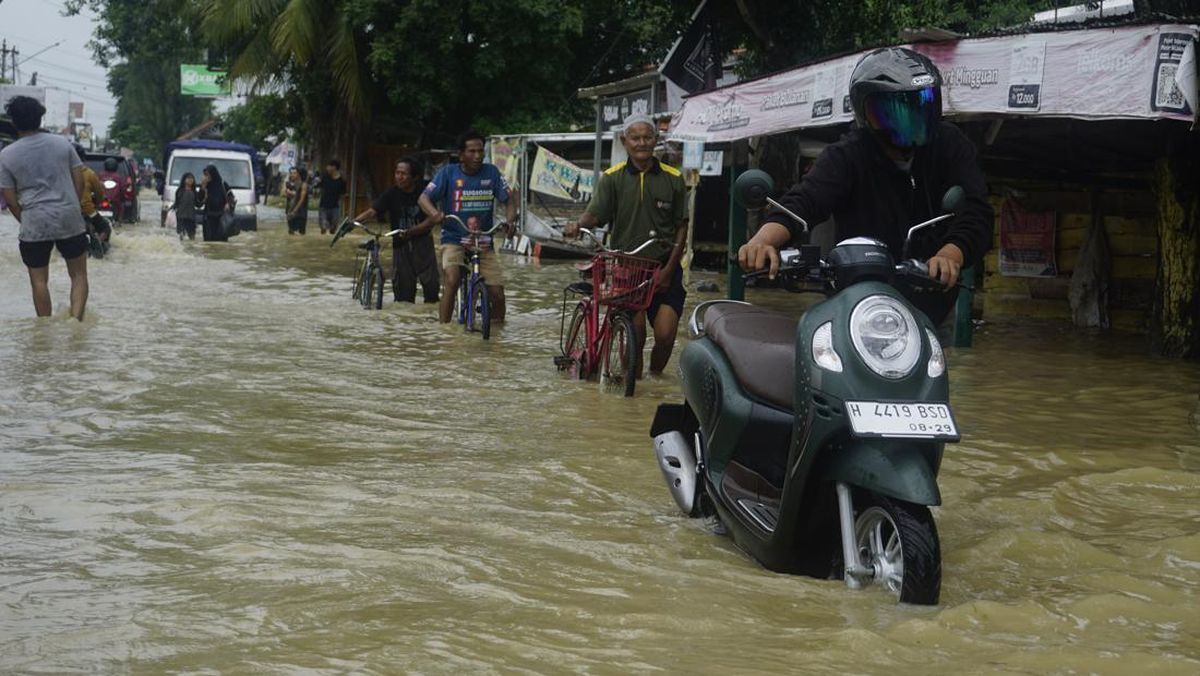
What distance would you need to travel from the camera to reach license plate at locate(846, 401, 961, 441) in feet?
13.3

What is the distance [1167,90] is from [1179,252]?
9.13 feet

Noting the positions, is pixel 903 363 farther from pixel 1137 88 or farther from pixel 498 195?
pixel 498 195

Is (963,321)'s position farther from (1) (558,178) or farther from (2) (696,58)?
(1) (558,178)

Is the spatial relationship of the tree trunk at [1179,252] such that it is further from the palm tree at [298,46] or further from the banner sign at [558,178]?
the palm tree at [298,46]

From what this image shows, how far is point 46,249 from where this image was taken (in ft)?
36.7

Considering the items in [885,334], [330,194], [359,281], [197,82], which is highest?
[197,82]

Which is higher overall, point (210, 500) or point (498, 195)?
point (498, 195)

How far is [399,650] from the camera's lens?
393 centimetres

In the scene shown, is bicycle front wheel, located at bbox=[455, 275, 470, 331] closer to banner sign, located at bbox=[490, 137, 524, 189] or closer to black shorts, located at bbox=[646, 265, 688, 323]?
black shorts, located at bbox=[646, 265, 688, 323]

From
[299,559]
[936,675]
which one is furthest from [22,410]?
[936,675]

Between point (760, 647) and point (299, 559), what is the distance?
1659 mm

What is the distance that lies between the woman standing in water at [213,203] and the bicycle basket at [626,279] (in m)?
20.1

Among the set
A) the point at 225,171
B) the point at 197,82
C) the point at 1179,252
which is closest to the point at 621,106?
the point at 1179,252

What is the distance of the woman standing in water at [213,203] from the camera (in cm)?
2773
